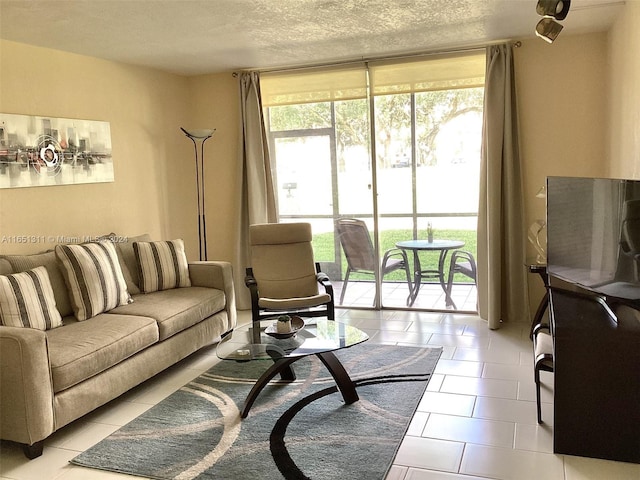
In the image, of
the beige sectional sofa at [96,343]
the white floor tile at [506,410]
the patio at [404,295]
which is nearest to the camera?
the beige sectional sofa at [96,343]

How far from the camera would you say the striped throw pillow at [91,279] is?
3.74 metres

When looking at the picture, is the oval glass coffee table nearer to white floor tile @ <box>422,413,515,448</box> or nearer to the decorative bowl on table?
the decorative bowl on table

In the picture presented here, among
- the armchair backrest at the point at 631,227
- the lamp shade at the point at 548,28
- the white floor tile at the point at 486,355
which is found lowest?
the white floor tile at the point at 486,355

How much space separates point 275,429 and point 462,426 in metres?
1.01

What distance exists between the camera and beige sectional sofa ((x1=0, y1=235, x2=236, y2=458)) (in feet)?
9.25

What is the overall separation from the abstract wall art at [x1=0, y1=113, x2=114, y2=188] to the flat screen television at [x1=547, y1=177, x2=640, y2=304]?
11.3ft

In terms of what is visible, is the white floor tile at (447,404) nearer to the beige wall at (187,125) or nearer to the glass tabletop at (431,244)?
the beige wall at (187,125)

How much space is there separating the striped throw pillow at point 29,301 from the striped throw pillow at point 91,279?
19 cm

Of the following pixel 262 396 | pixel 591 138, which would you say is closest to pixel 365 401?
pixel 262 396

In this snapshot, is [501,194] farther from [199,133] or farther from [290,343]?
[199,133]

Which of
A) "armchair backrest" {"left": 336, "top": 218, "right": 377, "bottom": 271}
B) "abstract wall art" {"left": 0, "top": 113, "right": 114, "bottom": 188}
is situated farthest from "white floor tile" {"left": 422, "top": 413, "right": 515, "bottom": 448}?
"abstract wall art" {"left": 0, "top": 113, "right": 114, "bottom": 188}

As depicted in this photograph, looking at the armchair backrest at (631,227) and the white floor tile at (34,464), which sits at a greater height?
the armchair backrest at (631,227)

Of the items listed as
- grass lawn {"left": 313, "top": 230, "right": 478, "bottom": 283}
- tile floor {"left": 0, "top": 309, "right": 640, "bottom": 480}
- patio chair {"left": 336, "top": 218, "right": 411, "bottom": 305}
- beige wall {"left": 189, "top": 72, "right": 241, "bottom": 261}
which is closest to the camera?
tile floor {"left": 0, "top": 309, "right": 640, "bottom": 480}

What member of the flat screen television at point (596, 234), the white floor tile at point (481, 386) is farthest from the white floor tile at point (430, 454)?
the flat screen television at point (596, 234)
